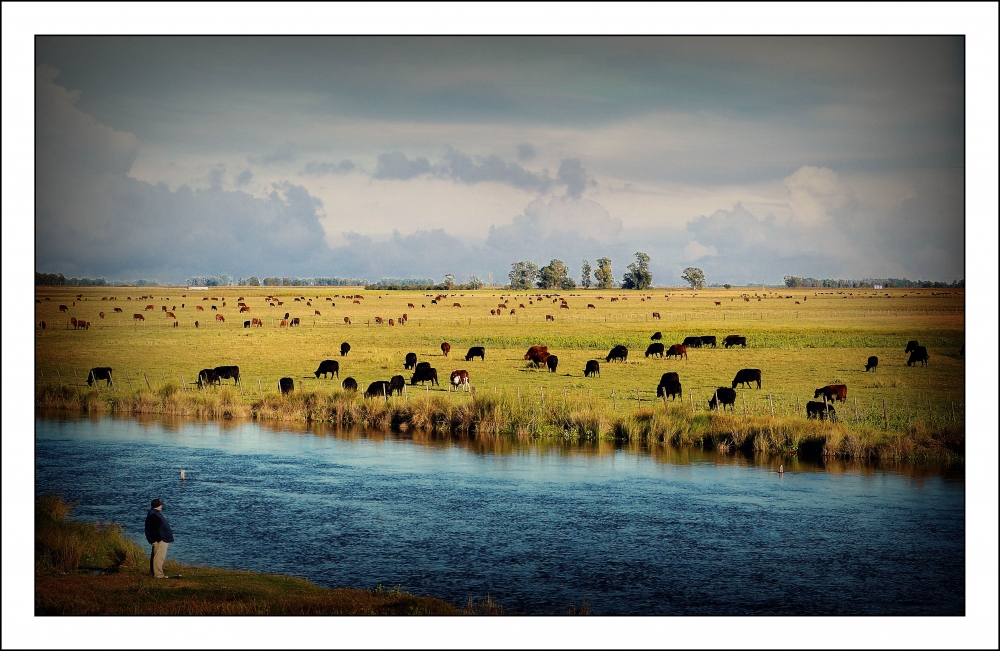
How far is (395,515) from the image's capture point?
76.7 feet

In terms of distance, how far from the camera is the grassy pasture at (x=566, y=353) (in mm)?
38625

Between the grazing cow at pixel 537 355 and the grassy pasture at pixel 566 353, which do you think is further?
the grazing cow at pixel 537 355

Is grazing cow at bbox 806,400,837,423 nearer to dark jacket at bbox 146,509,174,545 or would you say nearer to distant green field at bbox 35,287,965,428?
distant green field at bbox 35,287,965,428

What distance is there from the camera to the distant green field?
1558 inches

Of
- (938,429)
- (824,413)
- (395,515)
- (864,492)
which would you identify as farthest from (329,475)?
(938,429)

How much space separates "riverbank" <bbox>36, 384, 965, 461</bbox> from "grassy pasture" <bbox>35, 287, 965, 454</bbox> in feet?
2.16

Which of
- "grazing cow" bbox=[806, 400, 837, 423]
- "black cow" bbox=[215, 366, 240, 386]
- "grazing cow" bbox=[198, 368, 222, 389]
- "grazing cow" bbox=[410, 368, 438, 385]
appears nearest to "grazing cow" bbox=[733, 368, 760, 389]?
"grazing cow" bbox=[806, 400, 837, 423]

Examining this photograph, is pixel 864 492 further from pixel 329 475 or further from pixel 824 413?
pixel 329 475

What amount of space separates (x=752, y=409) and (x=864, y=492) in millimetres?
9401

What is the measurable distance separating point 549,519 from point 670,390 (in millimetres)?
15969

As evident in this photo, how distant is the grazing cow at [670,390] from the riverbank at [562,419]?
143cm

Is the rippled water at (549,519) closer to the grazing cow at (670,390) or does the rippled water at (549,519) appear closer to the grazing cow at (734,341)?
the grazing cow at (670,390)

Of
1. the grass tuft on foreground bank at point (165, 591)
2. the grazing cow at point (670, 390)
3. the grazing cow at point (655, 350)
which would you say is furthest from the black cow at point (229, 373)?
the grass tuft on foreground bank at point (165, 591)

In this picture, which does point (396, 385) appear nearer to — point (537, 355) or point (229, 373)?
point (229, 373)
